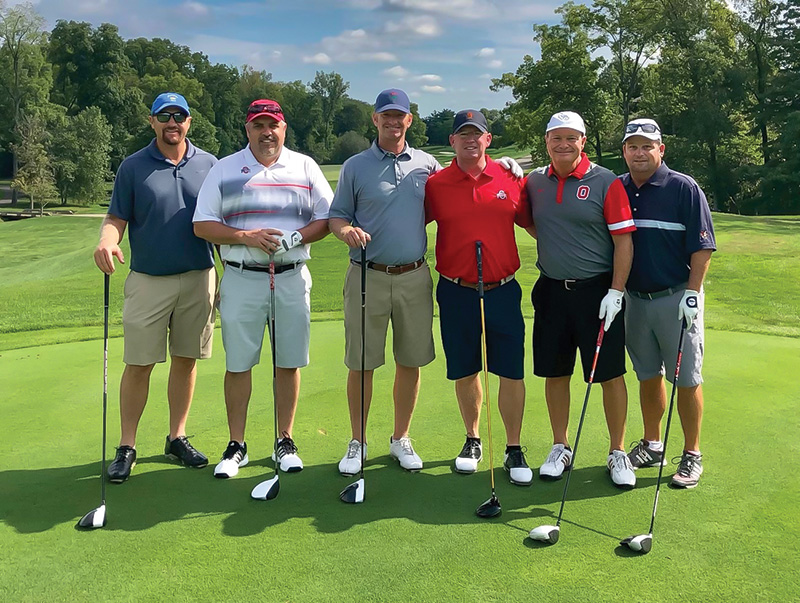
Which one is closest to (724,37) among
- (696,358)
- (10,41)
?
(696,358)

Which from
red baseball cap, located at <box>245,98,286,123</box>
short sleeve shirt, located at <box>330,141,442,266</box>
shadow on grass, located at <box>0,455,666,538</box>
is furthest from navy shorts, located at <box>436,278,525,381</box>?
red baseball cap, located at <box>245,98,286,123</box>

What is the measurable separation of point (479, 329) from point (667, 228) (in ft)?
3.70

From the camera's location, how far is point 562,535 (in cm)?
297

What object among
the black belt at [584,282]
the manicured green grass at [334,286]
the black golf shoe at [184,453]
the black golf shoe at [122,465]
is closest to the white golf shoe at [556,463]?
the black belt at [584,282]

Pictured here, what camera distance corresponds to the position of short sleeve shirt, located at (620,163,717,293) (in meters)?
3.64

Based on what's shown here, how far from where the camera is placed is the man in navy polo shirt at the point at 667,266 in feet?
11.9

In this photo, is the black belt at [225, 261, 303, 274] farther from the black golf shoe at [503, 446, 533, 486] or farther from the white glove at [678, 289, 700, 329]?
the white glove at [678, 289, 700, 329]

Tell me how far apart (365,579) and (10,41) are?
56.0 m

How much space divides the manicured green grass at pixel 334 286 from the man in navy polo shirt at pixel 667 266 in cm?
418

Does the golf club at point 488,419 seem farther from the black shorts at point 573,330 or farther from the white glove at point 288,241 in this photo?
the white glove at point 288,241

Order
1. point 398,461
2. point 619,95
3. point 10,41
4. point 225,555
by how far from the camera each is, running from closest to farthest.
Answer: point 225,555
point 398,461
point 619,95
point 10,41

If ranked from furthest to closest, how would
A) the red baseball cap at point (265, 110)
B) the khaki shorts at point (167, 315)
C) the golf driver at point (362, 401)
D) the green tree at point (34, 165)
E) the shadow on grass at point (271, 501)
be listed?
the green tree at point (34, 165) → the khaki shorts at point (167, 315) → the red baseball cap at point (265, 110) → the golf driver at point (362, 401) → the shadow on grass at point (271, 501)

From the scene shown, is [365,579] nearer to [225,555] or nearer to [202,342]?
[225,555]

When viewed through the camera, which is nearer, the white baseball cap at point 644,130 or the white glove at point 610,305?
the white glove at point 610,305
